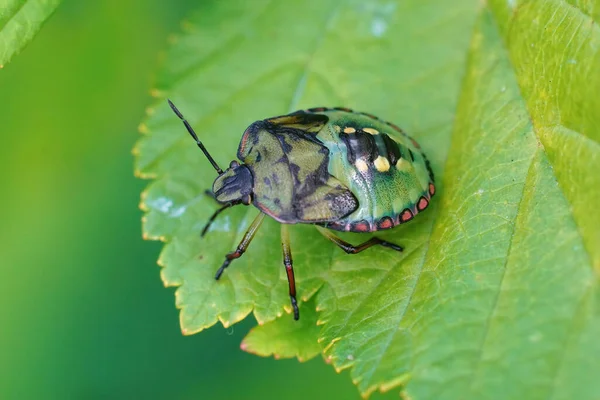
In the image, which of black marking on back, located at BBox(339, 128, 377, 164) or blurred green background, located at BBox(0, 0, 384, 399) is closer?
black marking on back, located at BBox(339, 128, 377, 164)

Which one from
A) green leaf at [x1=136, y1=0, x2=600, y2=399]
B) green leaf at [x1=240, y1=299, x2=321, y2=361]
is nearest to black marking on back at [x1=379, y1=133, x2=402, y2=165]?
green leaf at [x1=136, y1=0, x2=600, y2=399]

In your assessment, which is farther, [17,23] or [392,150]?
[392,150]

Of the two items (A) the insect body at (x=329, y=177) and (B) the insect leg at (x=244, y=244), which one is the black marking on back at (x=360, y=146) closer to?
(A) the insect body at (x=329, y=177)

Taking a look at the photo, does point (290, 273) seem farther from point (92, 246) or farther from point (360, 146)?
point (92, 246)

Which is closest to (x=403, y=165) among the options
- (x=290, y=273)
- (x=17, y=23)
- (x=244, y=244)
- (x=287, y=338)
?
(x=290, y=273)

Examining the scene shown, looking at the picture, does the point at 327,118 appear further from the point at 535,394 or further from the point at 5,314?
the point at 5,314

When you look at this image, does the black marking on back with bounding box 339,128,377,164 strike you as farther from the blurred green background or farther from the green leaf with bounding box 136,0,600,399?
the blurred green background

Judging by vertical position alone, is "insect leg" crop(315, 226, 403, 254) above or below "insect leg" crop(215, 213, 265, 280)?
below

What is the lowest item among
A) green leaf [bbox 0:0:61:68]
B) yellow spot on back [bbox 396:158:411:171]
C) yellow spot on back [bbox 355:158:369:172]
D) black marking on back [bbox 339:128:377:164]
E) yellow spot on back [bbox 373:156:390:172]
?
yellow spot on back [bbox 396:158:411:171]
